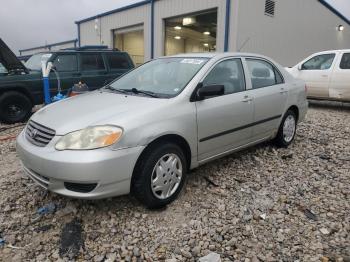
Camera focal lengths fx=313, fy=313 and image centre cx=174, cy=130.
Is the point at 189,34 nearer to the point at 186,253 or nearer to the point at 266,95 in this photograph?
the point at 266,95

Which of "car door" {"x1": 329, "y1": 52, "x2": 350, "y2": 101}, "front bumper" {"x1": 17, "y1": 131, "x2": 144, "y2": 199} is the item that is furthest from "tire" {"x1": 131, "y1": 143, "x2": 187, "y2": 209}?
"car door" {"x1": 329, "y1": 52, "x2": 350, "y2": 101}

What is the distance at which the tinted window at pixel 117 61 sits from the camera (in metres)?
8.29

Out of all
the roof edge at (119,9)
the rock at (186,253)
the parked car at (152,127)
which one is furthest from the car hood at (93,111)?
the roof edge at (119,9)

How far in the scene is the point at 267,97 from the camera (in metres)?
4.31

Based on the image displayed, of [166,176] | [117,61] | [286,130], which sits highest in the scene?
[117,61]

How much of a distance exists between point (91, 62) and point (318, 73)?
631 centimetres

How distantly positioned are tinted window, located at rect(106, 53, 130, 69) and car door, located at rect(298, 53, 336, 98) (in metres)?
5.25

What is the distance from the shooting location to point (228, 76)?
3881mm

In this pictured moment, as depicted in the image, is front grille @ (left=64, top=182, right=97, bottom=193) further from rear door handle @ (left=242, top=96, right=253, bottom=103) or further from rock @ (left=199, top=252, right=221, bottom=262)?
rear door handle @ (left=242, top=96, right=253, bottom=103)

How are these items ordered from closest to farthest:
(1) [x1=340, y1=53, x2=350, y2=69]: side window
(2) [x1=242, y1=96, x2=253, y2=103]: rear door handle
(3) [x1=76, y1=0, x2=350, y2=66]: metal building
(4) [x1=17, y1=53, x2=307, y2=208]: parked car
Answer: (4) [x1=17, y1=53, x2=307, y2=208]: parked car → (2) [x1=242, y1=96, x2=253, y2=103]: rear door handle → (1) [x1=340, y1=53, x2=350, y2=69]: side window → (3) [x1=76, y1=0, x2=350, y2=66]: metal building

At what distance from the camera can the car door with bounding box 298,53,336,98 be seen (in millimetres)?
8820

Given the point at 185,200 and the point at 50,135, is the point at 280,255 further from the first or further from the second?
the point at 50,135

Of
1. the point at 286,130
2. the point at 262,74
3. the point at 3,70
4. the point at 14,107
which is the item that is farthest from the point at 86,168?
the point at 3,70

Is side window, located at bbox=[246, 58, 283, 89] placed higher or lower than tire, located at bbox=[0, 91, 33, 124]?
higher
